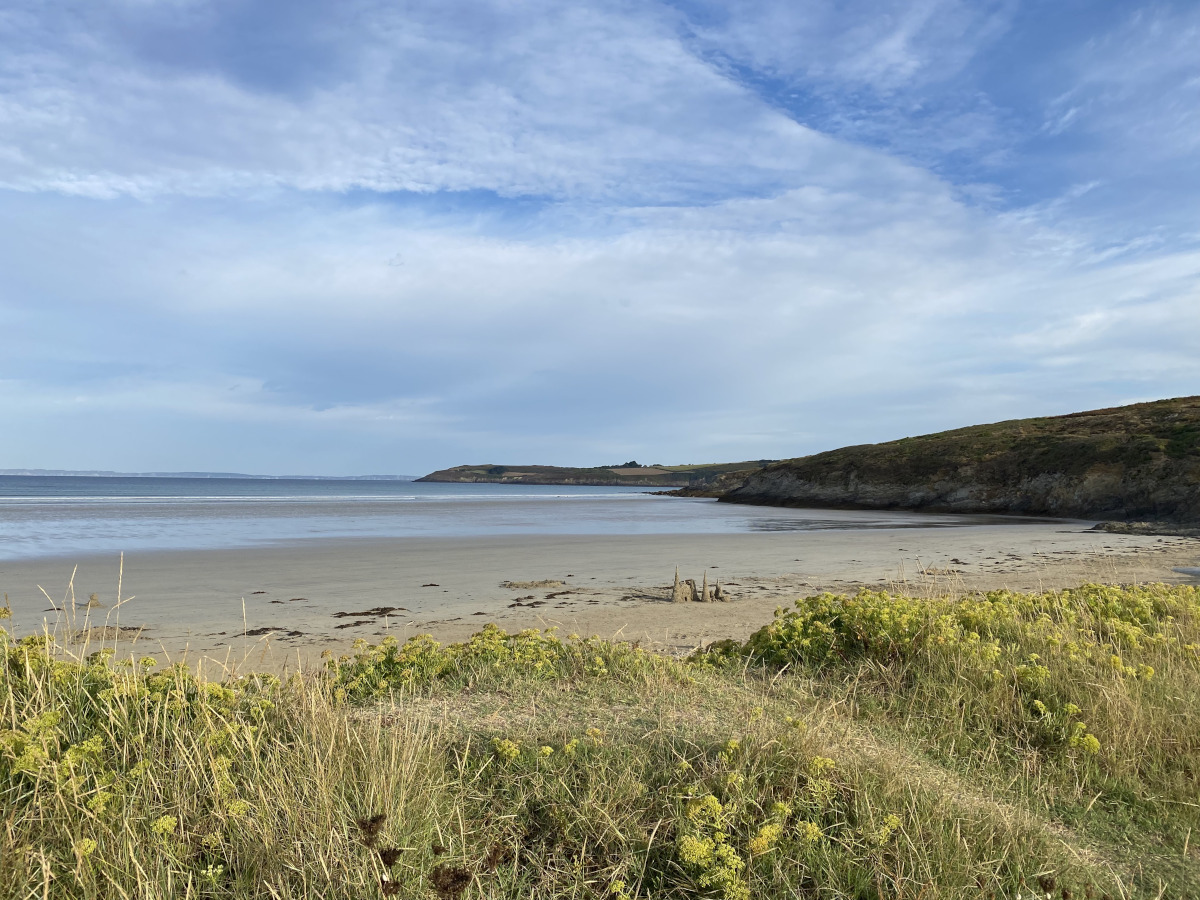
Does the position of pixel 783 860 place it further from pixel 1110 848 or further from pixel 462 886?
pixel 1110 848

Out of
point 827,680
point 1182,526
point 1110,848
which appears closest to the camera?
point 1110,848

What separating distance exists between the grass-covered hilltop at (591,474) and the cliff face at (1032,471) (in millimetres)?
76993

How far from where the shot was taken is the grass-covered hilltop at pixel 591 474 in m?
148

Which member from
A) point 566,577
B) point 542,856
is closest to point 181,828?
point 542,856

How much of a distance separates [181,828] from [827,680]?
4451 mm

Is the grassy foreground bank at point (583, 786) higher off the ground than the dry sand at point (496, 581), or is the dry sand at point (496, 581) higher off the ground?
the grassy foreground bank at point (583, 786)

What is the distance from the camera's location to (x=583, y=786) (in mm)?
3467

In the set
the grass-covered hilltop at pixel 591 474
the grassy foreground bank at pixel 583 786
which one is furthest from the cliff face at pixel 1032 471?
the grass-covered hilltop at pixel 591 474

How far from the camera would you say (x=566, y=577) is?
51.6 feet

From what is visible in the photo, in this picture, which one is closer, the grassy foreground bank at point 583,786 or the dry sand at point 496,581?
the grassy foreground bank at point 583,786

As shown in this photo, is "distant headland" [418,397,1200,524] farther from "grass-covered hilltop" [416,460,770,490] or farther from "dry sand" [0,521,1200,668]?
"grass-covered hilltop" [416,460,770,490]

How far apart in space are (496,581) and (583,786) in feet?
38.6

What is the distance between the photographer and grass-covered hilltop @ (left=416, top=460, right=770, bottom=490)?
148500 mm

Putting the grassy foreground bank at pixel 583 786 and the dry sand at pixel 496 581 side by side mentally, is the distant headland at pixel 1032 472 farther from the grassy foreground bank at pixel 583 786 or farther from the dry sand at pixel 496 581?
the grassy foreground bank at pixel 583 786
